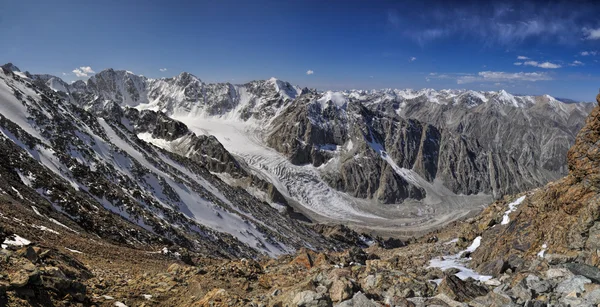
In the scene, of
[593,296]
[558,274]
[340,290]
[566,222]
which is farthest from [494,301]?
[566,222]

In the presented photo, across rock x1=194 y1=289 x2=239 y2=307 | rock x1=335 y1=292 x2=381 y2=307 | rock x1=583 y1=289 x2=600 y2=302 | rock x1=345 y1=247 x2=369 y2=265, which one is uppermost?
rock x1=583 y1=289 x2=600 y2=302

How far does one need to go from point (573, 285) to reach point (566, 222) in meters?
8.71

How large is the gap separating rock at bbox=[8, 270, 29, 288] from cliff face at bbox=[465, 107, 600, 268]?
17999 mm

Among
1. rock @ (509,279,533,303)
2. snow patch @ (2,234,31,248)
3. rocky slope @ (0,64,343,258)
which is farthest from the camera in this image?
rocky slope @ (0,64,343,258)

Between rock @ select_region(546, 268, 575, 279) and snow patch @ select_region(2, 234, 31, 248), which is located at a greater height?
rock @ select_region(546, 268, 575, 279)

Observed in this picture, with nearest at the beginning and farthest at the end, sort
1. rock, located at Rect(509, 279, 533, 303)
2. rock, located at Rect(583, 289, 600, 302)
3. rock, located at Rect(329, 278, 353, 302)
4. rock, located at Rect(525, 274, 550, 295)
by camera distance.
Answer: rock, located at Rect(583, 289, 600, 302) → rock, located at Rect(509, 279, 533, 303) → rock, located at Rect(329, 278, 353, 302) → rock, located at Rect(525, 274, 550, 295)

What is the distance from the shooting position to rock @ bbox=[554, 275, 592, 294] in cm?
948

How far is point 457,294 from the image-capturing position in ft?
37.0

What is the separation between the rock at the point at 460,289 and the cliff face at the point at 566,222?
174 inches

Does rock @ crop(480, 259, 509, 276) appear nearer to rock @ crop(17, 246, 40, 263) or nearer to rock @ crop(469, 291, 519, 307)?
rock @ crop(469, 291, 519, 307)

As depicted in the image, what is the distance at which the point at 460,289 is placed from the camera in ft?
38.3

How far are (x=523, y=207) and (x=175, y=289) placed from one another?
22758mm

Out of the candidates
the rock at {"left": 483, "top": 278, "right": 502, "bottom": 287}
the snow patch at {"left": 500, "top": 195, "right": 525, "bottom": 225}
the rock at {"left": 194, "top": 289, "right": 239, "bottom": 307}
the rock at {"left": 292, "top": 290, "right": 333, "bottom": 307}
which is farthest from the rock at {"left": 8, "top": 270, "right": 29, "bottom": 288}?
the snow patch at {"left": 500, "top": 195, "right": 525, "bottom": 225}

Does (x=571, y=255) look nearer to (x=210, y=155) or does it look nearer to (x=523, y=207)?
(x=523, y=207)
